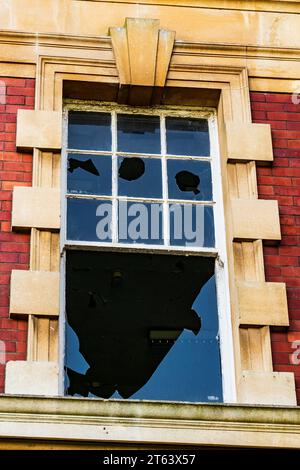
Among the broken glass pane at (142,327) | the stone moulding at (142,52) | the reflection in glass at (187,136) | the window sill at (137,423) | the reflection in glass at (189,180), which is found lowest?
the window sill at (137,423)

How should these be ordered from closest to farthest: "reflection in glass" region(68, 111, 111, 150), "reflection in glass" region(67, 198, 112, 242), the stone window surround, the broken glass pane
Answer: the stone window surround < the broken glass pane < "reflection in glass" region(67, 198, 112, 242) < "reflection in glass" region(68, 111, 111, 150)

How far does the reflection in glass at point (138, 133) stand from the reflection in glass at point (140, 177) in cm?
10

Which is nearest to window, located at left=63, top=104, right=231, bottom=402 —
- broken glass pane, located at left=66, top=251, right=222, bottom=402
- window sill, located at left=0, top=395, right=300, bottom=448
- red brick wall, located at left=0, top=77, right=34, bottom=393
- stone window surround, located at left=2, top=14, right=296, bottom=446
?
broken glass pane, located at left=66, top=251, right=222, bottom=402

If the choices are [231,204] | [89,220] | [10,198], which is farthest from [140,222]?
[10,198]

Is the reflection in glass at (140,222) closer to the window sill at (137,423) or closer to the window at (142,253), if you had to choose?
the window at (142,253)

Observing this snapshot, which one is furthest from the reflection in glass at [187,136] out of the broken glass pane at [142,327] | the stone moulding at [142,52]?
the broken glass pane at [142,327]

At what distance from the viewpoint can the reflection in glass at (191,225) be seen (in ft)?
33.9

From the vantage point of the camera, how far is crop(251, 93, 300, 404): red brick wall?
962 centimetres

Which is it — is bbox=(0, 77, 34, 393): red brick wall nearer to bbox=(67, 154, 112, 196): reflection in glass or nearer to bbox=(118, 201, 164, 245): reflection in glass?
→ bbox=(67, 154, 112, 196): reflection in glass

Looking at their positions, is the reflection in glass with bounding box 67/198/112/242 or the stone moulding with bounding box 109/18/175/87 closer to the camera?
the reflection in glass with bounding box 67/198/112/242

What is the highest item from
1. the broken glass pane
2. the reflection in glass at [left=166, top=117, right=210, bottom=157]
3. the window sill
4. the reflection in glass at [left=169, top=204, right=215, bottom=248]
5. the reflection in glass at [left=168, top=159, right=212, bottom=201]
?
the reflection in glass at [left=166, top=117, right=210, bottom=157]

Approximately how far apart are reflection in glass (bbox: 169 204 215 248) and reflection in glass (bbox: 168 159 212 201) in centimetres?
11
